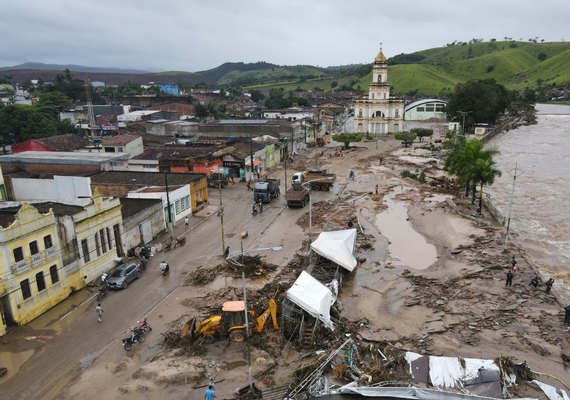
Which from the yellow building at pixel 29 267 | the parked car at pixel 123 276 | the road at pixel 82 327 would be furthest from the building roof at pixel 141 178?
the yellow building at pixel 29 267

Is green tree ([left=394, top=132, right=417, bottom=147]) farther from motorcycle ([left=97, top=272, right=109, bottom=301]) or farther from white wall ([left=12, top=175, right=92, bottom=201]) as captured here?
motorcycle ([left=97, top=272, right=109, bottom=301])

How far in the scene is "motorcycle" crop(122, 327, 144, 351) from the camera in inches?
839

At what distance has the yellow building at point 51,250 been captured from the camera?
2277cm

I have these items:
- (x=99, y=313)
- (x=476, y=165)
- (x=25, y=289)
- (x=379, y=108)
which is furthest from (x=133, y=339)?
(x=379, y=108)

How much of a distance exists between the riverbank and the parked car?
3317 millimetres

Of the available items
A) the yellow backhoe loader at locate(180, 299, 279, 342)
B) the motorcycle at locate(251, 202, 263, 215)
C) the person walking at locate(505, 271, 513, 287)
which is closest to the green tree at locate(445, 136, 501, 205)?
the person walking at locate(505, 271, 513, 287)

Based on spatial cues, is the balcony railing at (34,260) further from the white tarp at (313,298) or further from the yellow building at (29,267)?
the white tarp at (313,298)

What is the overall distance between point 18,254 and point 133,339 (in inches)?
304

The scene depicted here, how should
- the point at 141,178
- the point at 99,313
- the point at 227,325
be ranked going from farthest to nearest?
the point at 141,178, the point at 99,313, the point at 227,325

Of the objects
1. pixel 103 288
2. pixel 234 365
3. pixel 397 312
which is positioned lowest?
pixel 397 312

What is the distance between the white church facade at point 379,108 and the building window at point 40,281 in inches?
3343

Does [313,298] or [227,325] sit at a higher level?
[313,298]

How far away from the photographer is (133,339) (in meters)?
21.7

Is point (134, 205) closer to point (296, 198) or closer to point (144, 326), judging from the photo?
point (144, 326)
